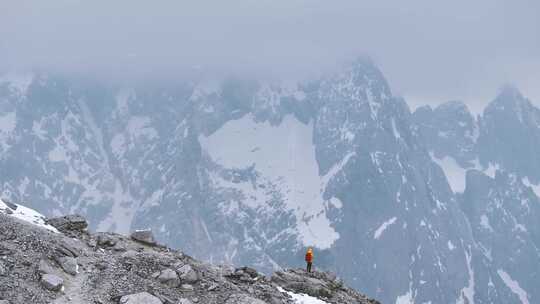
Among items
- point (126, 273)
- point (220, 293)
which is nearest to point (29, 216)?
point (126, 273)

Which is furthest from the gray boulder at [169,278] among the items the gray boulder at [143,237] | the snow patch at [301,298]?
the gray boulder at [143,237]

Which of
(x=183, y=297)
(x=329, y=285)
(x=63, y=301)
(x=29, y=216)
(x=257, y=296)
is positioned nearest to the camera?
(x=63, y=301)

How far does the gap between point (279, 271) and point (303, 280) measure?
82.1 inches

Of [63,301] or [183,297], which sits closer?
[63,301]

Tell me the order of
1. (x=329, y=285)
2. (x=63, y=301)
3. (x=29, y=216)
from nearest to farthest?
(x=63, y=301)
(x=29, y=216)
(x=329, y=285)

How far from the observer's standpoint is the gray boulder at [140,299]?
163 feet

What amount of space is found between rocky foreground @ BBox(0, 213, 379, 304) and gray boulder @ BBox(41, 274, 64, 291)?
2.2 inches

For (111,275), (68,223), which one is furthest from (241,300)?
(68,223)

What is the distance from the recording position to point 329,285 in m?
65.5

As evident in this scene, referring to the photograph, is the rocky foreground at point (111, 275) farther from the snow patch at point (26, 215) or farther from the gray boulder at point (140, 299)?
the snow patch at point (26, 215)

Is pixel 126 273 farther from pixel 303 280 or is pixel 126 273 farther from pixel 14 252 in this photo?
pixel 303 280

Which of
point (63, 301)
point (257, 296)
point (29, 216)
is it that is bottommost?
point (63, 301)

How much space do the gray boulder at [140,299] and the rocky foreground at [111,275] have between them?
0.06 metres

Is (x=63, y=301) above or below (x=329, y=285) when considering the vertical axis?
below
